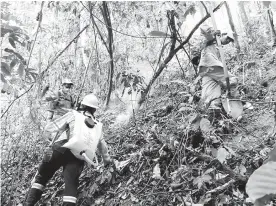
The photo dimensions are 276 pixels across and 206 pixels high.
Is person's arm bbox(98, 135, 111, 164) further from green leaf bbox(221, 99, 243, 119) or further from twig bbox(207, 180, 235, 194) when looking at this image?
green leaf bbox(221, 99, 243, 119)

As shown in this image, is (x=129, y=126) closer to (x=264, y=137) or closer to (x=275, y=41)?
(x=264, y=137)

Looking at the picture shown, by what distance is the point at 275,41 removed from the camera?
6.70m

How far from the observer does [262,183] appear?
25.5 inches

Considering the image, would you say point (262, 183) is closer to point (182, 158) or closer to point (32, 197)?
point (182, 158)

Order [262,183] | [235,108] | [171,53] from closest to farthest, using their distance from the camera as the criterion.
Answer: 1. [262,183]
2. [235,108]
3. [171,53]

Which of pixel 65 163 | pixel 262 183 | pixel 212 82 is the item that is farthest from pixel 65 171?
pixel 262 183

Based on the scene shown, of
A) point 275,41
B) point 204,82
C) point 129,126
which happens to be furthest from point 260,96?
point 275,41

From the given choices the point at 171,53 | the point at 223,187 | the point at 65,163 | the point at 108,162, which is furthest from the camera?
the point at 171,53

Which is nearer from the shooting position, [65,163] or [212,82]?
[65,163]

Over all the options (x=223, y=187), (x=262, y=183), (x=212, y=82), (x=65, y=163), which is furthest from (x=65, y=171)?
(x=262, y=183)

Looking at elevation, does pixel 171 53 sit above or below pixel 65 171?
above

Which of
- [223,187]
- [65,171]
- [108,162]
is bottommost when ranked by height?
[223,187]

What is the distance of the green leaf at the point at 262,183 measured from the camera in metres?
0.63

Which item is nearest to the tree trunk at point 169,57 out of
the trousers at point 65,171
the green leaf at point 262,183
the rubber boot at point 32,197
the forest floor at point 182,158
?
the forest floor at point 182,158
